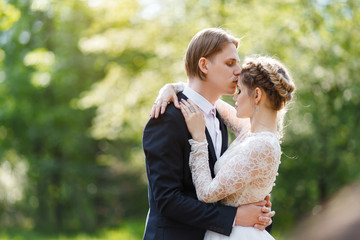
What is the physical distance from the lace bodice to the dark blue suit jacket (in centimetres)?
7

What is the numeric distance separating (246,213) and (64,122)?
50.0 ft

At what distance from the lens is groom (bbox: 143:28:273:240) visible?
2.69 metres

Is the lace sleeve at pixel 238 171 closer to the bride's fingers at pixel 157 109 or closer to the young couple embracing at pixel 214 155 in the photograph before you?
the young couple embracing at pixel 214 155

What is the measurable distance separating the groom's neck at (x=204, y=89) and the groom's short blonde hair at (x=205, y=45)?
0.04 m

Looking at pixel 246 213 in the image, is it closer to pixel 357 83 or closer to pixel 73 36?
pixel 357 83

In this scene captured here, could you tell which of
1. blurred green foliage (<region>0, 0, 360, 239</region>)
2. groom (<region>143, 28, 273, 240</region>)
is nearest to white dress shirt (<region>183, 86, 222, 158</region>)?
groom (<region>143, 28, 273, 240</region>)

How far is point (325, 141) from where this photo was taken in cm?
905

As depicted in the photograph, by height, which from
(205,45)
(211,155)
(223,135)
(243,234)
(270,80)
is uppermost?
(205,45)

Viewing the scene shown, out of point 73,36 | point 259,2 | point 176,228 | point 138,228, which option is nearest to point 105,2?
point 259,2

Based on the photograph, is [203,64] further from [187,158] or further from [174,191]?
[174,191]

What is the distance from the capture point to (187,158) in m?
2.79

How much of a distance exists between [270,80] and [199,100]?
1.61 ft

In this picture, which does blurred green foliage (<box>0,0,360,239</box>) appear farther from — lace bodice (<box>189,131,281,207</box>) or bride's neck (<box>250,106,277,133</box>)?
lace bodice (<box>189,131,281,207</box>)

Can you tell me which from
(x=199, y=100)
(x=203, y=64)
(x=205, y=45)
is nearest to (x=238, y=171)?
(x=199, y=100)
